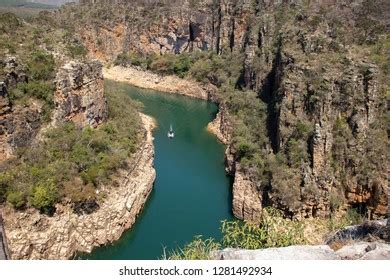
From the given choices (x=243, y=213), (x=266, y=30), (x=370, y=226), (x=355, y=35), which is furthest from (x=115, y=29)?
(x=370, y=226)

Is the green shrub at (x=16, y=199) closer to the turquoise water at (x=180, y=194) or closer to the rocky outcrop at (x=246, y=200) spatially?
the turquoise water at (x=180, y=194)

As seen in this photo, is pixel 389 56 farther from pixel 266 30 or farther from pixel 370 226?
pixel 370 226

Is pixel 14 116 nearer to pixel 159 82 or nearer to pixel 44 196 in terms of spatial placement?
pixel 44 196

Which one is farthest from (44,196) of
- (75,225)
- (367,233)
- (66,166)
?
(367,233)

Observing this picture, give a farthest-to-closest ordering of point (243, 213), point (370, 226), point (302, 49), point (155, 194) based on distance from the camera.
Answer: point (302, 49), point (155, 194), point (243, 213), point (370, 226)

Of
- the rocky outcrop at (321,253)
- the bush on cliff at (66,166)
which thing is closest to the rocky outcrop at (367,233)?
the rocky outcrop at (321,253)

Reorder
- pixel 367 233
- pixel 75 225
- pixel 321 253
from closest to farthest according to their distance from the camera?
pixel 321 253 → pixel 367 233 → pixel 75 225
